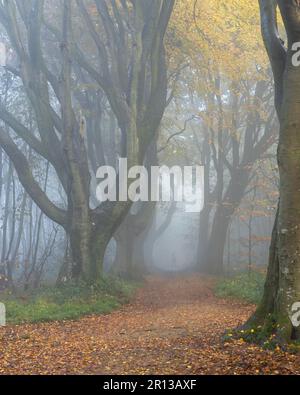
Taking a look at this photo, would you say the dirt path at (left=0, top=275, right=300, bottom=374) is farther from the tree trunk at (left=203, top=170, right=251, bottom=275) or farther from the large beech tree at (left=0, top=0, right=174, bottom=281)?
the tree trunk at (left=203, top=170, right=251, bottom=275)

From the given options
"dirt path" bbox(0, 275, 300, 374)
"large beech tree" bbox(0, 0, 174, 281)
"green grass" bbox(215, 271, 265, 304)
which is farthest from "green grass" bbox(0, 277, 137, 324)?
"green grass" bbox(215, 271, 265, 304)

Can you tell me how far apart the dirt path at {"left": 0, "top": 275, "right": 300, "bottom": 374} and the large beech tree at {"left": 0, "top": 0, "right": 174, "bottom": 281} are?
2.79 meters

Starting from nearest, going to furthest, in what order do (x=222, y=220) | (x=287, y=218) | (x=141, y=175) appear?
1. (x=287, y=218)
2. (x=141, y=175)
3. (x=222, y=220)

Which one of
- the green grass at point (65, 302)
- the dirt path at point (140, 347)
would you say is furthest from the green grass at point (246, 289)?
the green grass at point (65, 302)

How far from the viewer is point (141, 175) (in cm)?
1448

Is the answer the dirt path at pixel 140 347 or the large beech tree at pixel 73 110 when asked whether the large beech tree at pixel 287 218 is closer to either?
the dirt path at pixel 140 347

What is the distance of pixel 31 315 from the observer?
1034 centimetres

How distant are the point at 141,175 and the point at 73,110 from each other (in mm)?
2861

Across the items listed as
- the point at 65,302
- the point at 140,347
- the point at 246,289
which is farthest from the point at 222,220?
the point at 140,347

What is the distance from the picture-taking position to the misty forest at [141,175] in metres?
6.36

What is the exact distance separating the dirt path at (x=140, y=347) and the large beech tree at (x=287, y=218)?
533 millimetres

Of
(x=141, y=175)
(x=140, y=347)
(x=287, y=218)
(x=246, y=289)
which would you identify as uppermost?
(x=141, y=175)

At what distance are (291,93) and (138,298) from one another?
32.1 feet

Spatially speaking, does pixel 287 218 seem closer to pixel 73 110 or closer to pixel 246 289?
pixel 246 289
